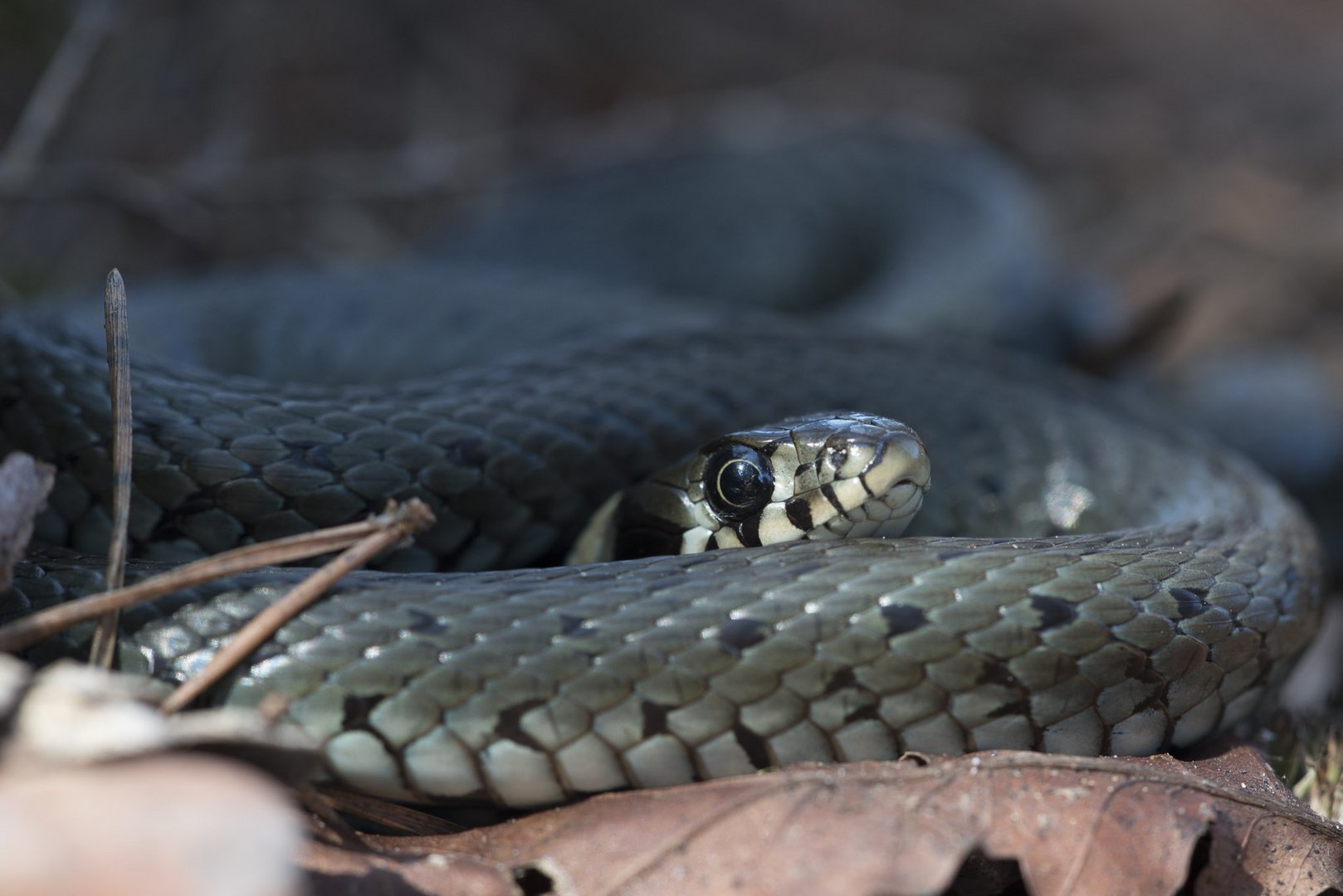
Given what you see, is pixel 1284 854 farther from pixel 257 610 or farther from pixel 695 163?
pixel 695 163

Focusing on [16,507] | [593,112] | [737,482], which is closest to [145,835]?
[16,507]

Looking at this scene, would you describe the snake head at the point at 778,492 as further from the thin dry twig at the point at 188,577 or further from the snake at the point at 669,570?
the thin dry twig at the point at 188,577

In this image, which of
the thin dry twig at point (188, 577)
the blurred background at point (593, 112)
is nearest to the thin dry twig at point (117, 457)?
the thin dry twig at point (188, 577)

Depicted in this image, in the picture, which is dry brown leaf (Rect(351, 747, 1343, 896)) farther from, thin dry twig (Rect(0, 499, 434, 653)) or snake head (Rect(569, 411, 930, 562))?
snake head (Rect(569, 411, 930, 562))

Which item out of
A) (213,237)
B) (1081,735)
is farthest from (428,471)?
(213,237)

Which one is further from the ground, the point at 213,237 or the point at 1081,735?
the point at 213,237
